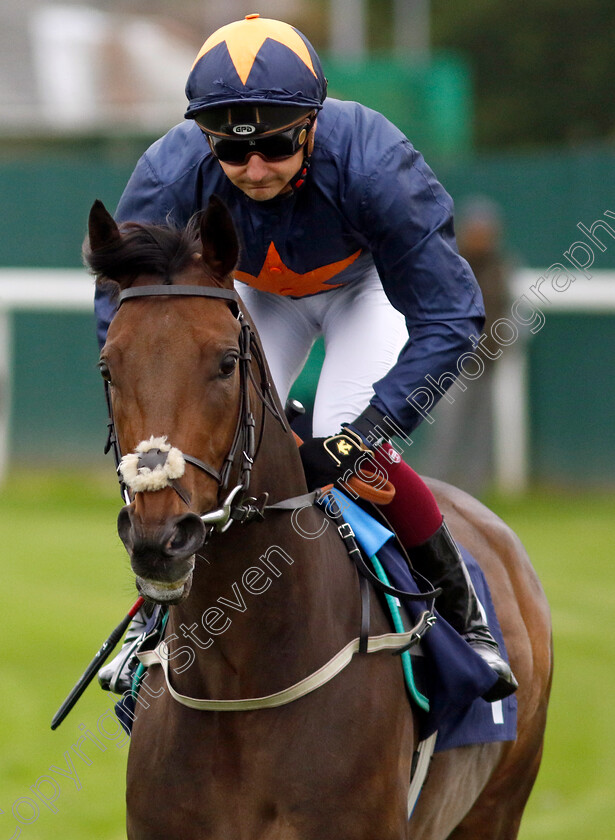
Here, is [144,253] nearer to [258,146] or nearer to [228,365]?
[228,365]

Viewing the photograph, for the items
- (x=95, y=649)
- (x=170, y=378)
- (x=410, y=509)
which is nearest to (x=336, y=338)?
(x=410, y=509)

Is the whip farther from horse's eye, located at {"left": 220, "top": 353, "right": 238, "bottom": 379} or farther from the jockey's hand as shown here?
horse's eye, located at {"left": 220, "top": 353, "right": 238, "bottom": 379}

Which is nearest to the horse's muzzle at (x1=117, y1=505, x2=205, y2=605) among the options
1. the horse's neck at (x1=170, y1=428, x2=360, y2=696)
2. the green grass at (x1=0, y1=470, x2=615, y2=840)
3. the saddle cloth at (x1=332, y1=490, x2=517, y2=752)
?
the horse's neck at (x1=170, y1=428, x2=360, y2=696)

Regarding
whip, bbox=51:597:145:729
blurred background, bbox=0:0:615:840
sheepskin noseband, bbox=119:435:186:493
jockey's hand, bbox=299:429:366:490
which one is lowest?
blurred background, bbox=0:0:615:840

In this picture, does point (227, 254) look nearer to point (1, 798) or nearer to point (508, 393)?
point (1, 798)

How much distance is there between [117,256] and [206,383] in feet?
1.33

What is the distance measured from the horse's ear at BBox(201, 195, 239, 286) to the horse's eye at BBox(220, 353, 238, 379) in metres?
0.25

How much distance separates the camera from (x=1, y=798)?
558cm

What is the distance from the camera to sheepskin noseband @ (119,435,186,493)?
2.72 m

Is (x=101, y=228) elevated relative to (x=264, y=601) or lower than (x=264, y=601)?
elevated

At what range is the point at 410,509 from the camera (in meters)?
3.83

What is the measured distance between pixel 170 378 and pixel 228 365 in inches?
6.6

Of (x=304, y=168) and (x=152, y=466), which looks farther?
(x=304, y=168)

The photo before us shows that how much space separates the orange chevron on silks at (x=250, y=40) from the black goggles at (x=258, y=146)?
0.51 feet
